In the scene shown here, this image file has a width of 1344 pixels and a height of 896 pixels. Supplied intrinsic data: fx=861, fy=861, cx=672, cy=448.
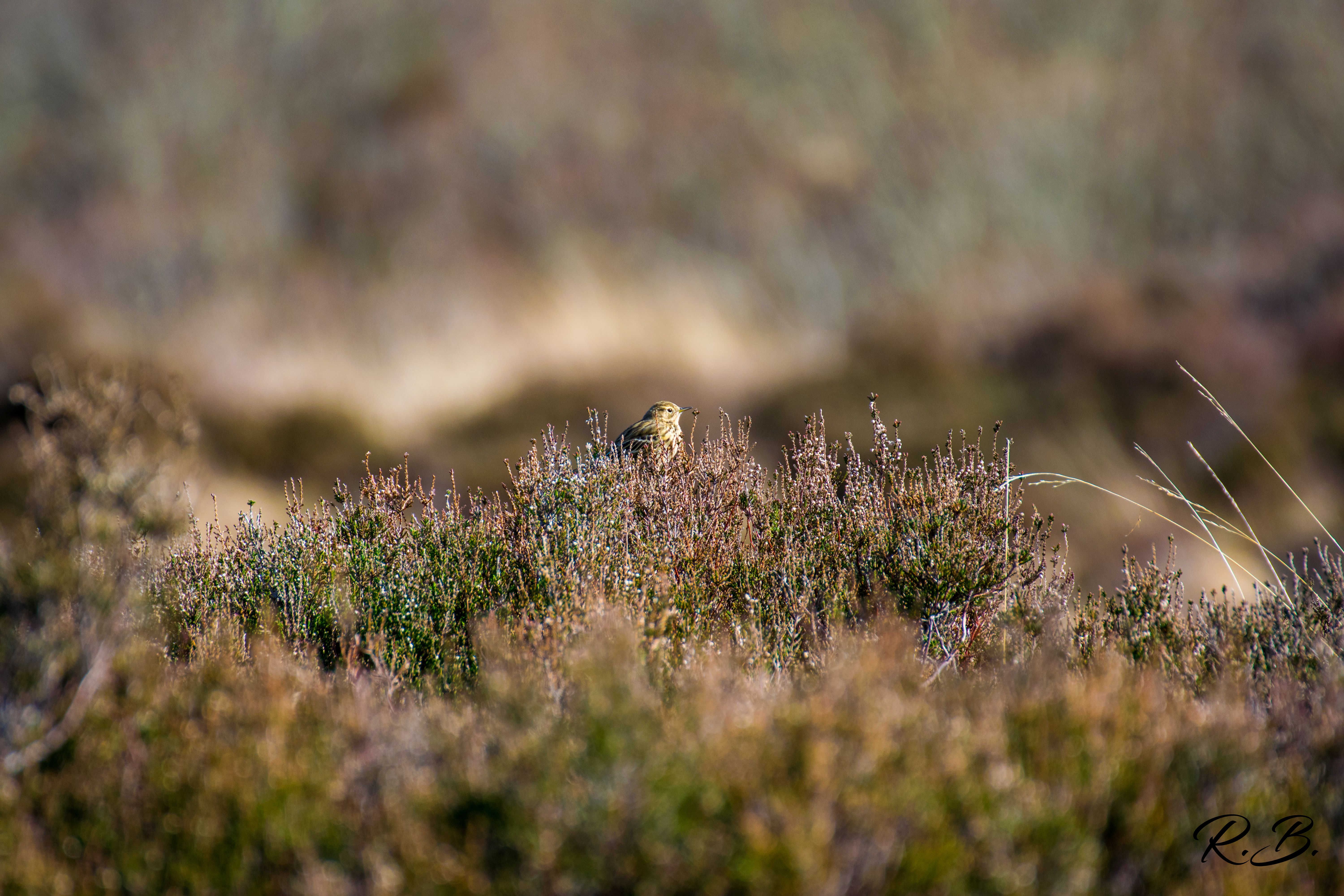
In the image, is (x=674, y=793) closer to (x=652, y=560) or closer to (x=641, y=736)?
(x=641, y=736)

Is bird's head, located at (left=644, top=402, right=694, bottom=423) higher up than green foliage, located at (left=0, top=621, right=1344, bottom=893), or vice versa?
bird's head, located at (left=644, top=402, right=694, bottom=423)

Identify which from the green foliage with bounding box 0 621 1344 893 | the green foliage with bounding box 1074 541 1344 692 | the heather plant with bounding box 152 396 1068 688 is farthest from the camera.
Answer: the heather plant with bounding box 152 396 1068 688

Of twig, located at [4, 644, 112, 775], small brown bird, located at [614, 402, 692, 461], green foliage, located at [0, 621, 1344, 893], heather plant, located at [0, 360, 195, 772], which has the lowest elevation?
green foliage, located at [0, 621, 1344, 893]

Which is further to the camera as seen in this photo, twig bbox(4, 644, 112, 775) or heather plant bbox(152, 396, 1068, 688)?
heather plant bbox(152, 396, 1068, 688)

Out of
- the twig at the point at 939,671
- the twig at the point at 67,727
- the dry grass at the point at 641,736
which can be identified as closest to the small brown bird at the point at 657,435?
the dry grass at the point at 641,736

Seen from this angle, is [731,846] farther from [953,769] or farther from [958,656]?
[958,656]

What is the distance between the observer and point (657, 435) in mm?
5609

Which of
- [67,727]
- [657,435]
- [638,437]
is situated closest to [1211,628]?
[657,435]

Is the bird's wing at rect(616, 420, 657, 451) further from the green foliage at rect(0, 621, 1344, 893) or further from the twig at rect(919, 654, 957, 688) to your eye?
the green foliage at rect(0, 621, 1344, 893)

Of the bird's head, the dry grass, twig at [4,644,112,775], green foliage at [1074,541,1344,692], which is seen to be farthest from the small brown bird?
twig at [4,644,112,775]

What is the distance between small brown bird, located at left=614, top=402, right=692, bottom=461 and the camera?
5297 millimetres

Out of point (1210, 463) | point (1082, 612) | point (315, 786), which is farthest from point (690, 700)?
point (1210, 463)

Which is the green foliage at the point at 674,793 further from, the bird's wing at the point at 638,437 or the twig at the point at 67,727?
the bird's wing at the point at 638,437

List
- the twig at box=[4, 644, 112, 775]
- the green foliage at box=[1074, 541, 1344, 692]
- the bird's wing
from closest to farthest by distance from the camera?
the twig at box=[4, 644, 112, 775] → the green foliage at box=[1074, 541, 1344, 692] → the bird's wing
